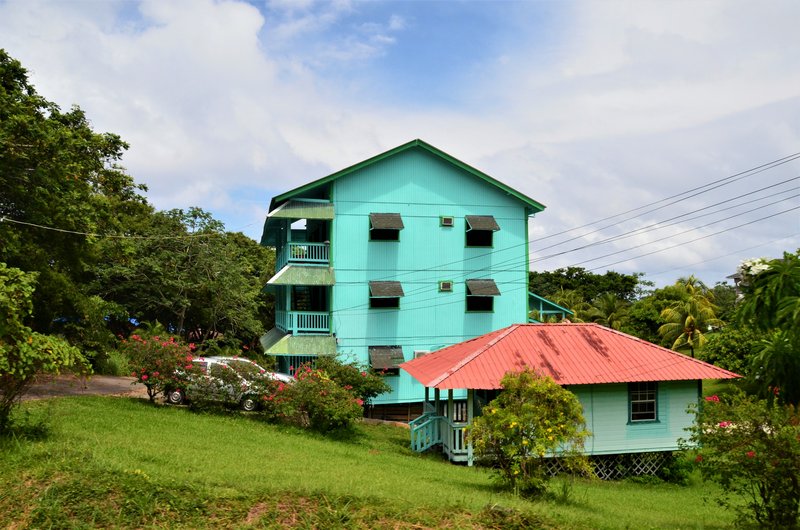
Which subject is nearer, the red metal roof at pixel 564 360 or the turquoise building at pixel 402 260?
the red metal roof at pixel 564 360

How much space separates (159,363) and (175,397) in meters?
2.13

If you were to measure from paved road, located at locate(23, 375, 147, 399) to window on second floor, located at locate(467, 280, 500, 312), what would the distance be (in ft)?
44.1

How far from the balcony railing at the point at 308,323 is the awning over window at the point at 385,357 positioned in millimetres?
2140

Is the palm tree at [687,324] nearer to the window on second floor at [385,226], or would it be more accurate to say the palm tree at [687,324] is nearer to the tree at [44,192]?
the window on second floor at [385,226]

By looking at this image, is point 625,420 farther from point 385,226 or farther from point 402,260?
point 385,226

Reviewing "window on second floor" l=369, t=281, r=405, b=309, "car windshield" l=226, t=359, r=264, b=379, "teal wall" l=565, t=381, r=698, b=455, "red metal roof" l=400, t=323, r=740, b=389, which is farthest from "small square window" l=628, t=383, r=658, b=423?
"car windshield" l=226, t=359, r=264, b=379

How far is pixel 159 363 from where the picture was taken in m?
19.2

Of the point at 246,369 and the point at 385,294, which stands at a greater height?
the point at 385,294

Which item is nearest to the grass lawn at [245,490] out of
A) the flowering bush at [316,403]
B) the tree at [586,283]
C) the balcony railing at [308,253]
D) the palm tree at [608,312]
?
the flowering bush at [316,403]

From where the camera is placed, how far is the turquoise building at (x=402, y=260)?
2561 cm

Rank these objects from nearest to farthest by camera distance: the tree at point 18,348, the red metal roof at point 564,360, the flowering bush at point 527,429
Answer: the tree at point 18,348
the flowering bush at point 527,429
the red metal roof at point 564,360

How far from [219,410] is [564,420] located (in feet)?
39.2

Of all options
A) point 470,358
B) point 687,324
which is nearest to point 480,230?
point 470,358

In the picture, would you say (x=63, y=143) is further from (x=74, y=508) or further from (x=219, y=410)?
(x=74, y=508)
